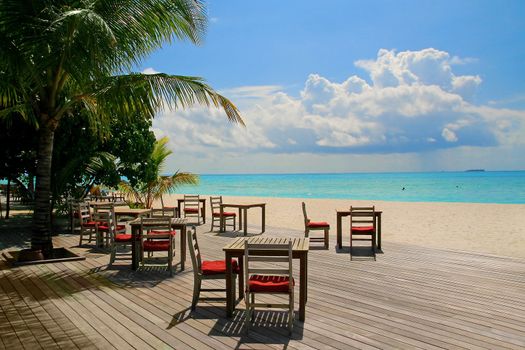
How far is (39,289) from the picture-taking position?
582cm

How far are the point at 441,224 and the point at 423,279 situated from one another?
1024cm

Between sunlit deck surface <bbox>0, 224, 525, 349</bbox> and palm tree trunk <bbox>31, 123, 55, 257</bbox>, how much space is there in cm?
62

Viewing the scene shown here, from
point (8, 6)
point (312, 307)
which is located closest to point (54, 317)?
point (312, 307)

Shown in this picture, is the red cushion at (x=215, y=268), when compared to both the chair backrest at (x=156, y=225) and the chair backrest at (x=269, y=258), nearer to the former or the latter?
the chair backrest at (x=269, y=258)

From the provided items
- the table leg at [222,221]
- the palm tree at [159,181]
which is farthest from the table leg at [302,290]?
the palm tree at [159,181]

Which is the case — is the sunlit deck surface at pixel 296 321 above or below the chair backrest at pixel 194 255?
below

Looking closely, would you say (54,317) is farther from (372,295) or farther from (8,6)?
(8,6)

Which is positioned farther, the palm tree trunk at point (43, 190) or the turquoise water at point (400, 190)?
the turquoise water at point (400, 190)

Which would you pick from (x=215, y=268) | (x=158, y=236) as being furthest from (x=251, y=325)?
(x=158, y=236)

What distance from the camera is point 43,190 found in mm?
7738

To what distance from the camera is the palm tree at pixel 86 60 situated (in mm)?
6520

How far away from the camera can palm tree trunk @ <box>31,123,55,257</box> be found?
766 cm

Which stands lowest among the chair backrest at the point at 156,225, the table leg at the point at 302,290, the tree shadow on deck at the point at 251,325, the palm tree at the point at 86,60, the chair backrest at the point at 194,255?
the tree shadow on deck at the point at 251,325

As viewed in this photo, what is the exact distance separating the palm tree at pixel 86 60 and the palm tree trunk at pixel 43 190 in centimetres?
2
